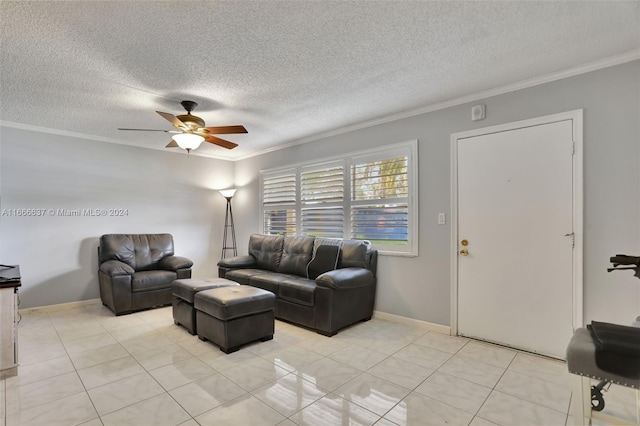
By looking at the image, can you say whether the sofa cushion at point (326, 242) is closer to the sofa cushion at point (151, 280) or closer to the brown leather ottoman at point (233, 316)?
the brown leather ottoman at point (233, 316)

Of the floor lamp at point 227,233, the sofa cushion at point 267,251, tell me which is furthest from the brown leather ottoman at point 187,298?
the floor lamp at point 227,233

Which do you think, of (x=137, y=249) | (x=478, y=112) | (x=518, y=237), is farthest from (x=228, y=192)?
(x=518, y=237)

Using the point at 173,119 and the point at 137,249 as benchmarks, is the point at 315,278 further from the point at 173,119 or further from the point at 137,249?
the point at 137,249

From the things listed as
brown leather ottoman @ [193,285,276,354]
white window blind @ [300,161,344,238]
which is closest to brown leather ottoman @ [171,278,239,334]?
brown leather ottoman @ [193,285,276,354]

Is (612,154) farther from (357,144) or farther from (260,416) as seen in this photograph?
(260,416)

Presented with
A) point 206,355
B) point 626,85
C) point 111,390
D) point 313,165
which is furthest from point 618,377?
point 313,165

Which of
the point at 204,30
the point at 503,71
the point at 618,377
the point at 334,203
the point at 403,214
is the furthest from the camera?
the point at 334,203

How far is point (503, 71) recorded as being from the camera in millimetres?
2672

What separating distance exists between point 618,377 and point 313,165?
12.9ft

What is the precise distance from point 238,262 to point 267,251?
467 millimetres

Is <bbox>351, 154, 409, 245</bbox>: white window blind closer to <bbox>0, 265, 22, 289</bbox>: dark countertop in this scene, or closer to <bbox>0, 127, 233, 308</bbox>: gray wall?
<bbox>0, 127, 233, 308</bbox>: gray wall

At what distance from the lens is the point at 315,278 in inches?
154

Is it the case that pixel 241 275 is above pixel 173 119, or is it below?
below

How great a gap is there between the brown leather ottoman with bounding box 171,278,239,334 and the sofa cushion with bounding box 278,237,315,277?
3.21 feet
